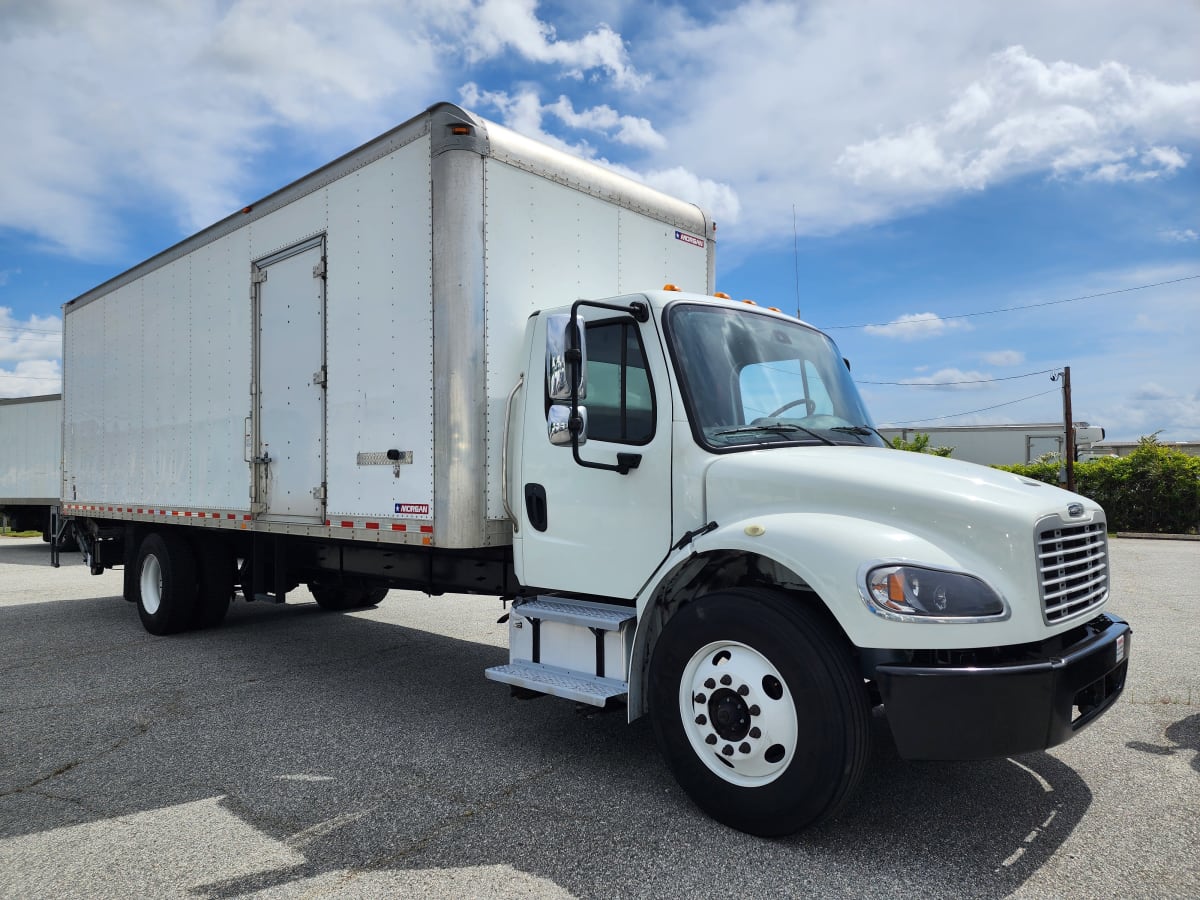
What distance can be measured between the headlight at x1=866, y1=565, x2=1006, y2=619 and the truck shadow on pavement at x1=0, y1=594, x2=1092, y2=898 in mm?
1036

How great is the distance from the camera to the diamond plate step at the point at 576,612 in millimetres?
4273

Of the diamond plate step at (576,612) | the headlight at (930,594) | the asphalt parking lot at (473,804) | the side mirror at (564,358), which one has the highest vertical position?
the side mirror at (564,358)

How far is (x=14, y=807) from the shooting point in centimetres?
411

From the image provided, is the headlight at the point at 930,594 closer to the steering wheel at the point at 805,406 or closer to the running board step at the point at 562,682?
the steering wheel at the point at 805,406

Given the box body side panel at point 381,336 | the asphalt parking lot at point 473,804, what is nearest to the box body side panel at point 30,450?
the asphalt parking lot at point 473,804

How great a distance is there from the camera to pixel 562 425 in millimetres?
4270

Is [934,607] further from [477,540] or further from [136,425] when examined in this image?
[136,425]

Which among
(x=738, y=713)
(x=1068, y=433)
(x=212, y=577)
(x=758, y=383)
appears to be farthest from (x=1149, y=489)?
(x=738, y=713)

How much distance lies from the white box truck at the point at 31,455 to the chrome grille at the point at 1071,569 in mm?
21014

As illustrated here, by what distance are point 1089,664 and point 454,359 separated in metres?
3.47

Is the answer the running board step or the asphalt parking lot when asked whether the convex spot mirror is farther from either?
the asphalt parking lot

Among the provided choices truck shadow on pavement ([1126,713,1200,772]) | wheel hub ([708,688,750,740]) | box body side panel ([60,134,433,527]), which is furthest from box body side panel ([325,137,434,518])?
truck shadow on pavement ([1126,713,1200,772])

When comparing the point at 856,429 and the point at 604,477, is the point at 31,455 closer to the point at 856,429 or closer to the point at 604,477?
the point at 604,477

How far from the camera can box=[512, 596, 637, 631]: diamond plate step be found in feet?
14.0
